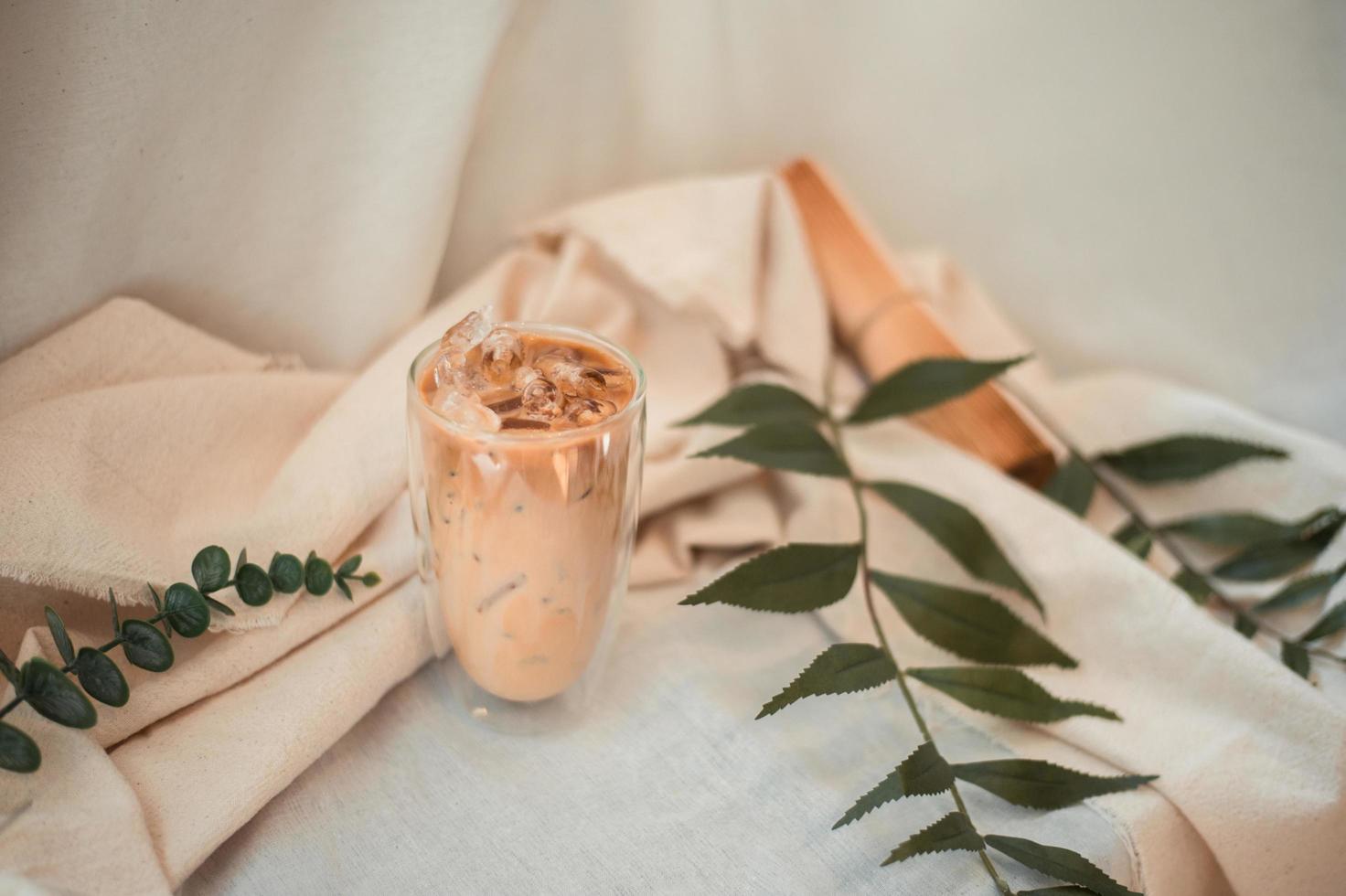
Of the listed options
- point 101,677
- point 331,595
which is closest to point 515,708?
point 331,595

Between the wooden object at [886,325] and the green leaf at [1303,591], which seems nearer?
the green leaf at [1303,591]

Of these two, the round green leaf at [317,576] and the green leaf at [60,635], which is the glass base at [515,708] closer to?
the round green leaf at [317,576]

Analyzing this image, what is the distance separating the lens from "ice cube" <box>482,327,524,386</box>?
0.58 m

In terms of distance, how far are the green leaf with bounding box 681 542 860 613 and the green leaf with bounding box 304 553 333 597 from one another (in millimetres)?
218

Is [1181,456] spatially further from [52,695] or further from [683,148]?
[52,695]

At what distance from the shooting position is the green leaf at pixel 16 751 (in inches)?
18.6

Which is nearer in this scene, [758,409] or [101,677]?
[101,677]

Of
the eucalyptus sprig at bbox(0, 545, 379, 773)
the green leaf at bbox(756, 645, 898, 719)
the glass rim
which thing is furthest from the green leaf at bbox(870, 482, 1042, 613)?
the eucalyptus sprig at bbox(0, 545, 379, 773)

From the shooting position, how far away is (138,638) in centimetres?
53

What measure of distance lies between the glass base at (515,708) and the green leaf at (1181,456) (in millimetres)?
495

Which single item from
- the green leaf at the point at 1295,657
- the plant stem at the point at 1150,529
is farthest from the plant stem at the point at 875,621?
the green leaf at the point at 1295,657

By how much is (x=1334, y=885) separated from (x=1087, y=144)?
25.9 inches

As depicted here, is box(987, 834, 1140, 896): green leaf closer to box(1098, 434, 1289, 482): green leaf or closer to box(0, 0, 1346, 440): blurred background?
box(1098, 434, 1289, 482): green leaf

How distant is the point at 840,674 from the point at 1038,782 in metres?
0.12
